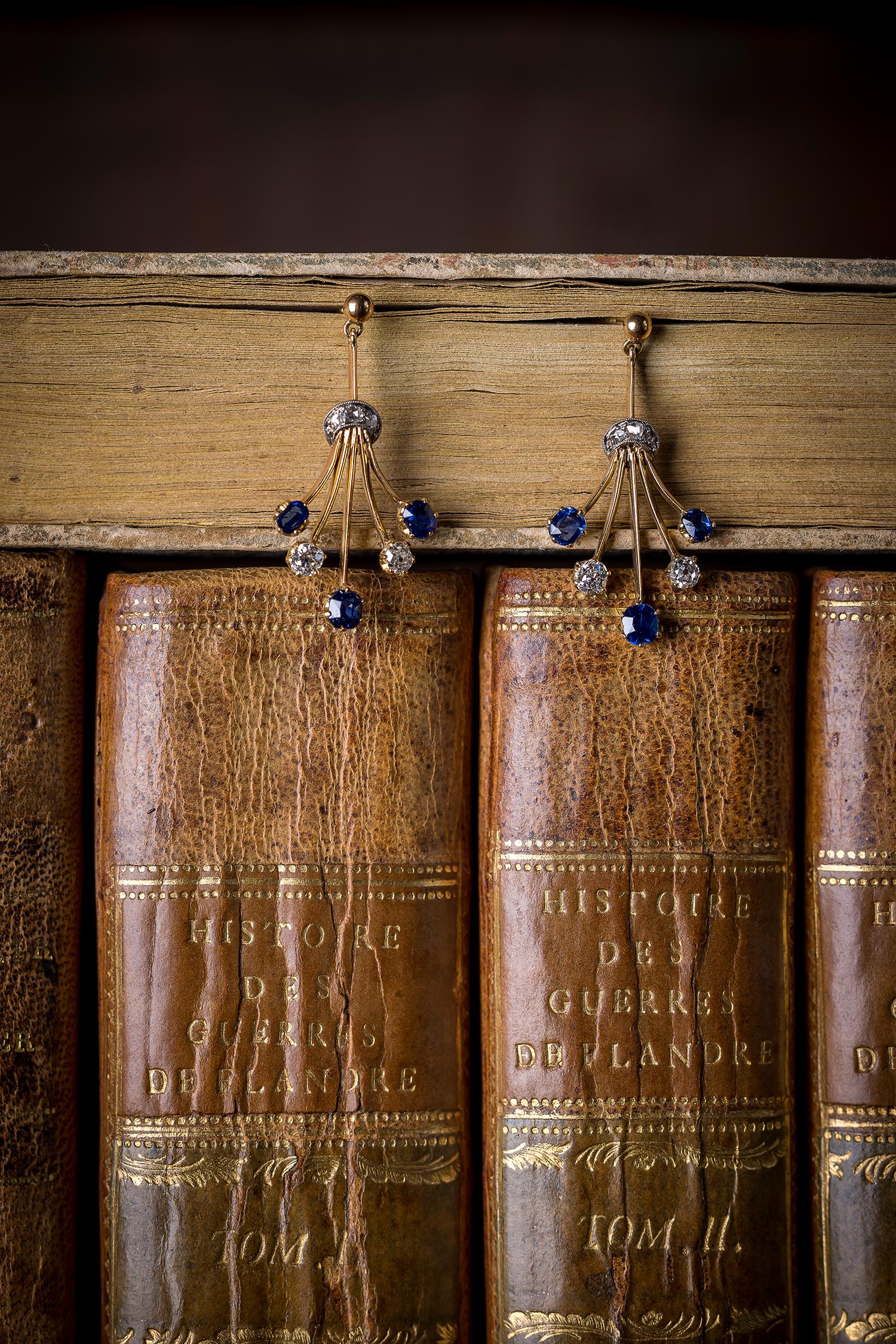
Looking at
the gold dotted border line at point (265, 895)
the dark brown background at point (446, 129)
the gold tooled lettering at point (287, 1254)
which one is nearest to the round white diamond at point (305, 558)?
the gold dotted border line at point (265, 895)

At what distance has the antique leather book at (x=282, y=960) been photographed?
718 mm

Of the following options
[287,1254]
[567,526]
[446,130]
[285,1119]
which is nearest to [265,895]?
[285,1119]

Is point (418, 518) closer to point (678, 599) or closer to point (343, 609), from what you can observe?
point (343, 609)

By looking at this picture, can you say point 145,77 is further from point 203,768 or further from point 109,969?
point 109,969

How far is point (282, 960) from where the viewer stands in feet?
2.41

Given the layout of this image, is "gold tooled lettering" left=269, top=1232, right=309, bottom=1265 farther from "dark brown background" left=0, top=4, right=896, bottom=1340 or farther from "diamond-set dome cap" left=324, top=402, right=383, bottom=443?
"dark brown background" left=0, top=4, right=896, bottom=1340

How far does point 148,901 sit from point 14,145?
730mm

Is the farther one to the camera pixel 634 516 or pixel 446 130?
pixel 446 130

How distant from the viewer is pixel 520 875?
0.74m

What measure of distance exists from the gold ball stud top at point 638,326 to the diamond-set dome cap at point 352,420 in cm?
22

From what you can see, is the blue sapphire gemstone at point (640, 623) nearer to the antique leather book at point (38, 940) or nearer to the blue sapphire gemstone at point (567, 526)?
the blue sapphire gemstone at point (567, 526)

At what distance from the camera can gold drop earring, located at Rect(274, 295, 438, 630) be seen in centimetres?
71

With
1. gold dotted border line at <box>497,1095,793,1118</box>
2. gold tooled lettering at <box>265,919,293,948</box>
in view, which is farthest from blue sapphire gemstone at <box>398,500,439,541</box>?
gold dotted border line at <box>497,1095,793,1118</box>

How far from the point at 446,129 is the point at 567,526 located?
0.45 metres
